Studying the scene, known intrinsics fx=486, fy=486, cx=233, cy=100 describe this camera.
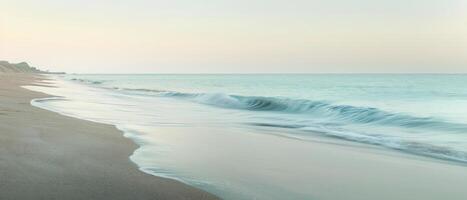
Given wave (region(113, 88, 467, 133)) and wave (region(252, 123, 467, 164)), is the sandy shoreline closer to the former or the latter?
wave (region(252, 123, 467, 164))

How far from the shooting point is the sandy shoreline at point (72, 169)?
4562mm

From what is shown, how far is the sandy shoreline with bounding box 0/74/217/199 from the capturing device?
15.0 feet

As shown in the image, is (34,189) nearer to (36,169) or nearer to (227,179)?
(36,169)

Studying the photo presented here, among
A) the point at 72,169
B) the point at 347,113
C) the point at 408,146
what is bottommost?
the point at 72,169

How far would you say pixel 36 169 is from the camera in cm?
534

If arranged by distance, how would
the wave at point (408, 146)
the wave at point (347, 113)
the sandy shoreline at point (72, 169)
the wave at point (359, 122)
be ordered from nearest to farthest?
the sandy shoreline at point (72, 169) < the wave at point (408, 146) < the wave at point (359, 122) < the wave at point (347, 113)

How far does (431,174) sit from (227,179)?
10.5 feet

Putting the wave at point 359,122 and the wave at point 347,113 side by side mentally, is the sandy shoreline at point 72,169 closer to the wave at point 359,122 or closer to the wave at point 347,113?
the wave at point 359,122

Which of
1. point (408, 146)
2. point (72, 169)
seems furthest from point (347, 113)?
point (72, 169)

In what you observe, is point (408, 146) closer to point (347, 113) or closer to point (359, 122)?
point (359, 122)

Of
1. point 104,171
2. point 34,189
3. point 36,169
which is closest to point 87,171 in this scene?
point 104,171

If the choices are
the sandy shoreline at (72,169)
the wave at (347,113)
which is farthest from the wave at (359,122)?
the sandy shoreline at (72,169)

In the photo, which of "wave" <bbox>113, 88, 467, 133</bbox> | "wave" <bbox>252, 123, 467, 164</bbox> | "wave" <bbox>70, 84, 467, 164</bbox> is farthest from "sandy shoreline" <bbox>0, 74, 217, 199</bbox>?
"wave" <bbox>113, 88, 467, 133</bbox>

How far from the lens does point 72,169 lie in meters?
5.60
